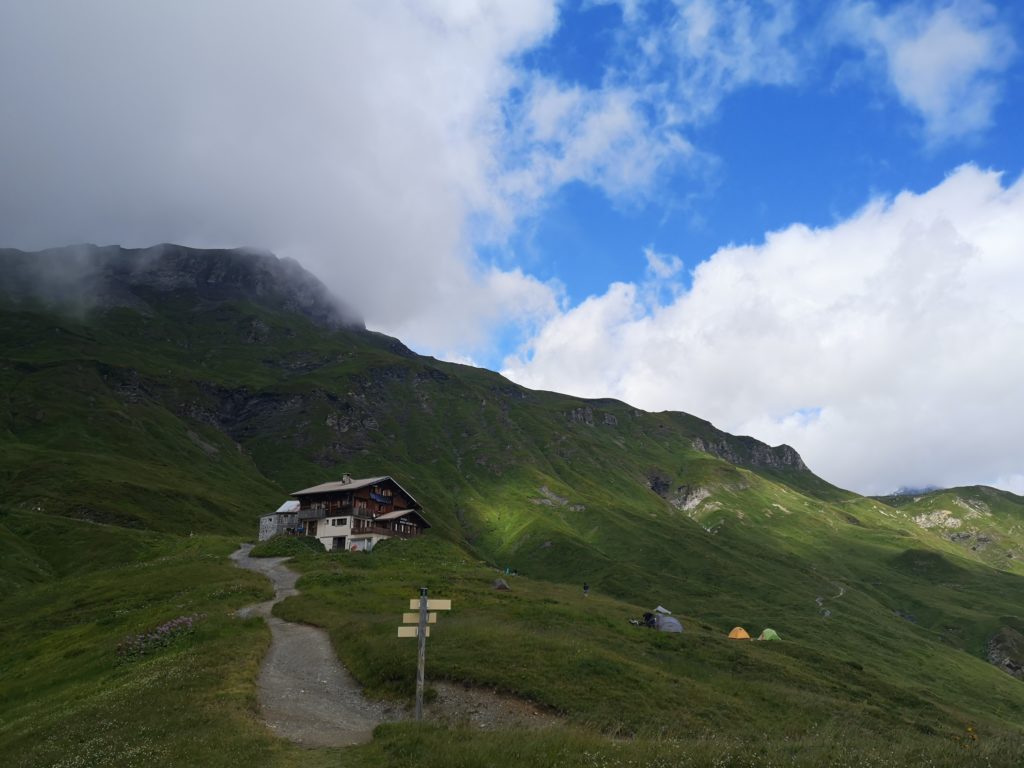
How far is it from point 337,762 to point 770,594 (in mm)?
183507

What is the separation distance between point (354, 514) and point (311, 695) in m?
79.9

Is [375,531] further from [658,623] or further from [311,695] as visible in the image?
[311,695]

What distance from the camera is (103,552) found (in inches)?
3688

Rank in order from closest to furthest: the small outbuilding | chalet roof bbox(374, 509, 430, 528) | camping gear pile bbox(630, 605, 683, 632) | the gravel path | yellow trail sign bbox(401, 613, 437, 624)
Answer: the gravel path → yellow trail sign bbox(401, 613, 437, 624) → camping gear pile bbox(630, 605, 683, 632) → chalet roof bbox(374, 509, 430, 528) → the small outbuilding

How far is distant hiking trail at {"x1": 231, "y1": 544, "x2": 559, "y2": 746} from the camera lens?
2669cm

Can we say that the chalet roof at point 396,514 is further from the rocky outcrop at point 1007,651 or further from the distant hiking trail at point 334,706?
the rocky outcrop at point 1007,651

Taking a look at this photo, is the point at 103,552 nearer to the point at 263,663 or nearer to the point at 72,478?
the point at 72,478

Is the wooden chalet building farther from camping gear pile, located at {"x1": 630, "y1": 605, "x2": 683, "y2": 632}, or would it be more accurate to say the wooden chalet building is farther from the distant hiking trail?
the distant hiking trail

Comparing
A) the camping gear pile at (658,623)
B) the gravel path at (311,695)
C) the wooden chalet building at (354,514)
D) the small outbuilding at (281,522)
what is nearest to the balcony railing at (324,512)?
the wooden chalet building at (354,514)

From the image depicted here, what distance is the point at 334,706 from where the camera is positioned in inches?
1211

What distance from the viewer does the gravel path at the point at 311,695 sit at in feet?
86.4

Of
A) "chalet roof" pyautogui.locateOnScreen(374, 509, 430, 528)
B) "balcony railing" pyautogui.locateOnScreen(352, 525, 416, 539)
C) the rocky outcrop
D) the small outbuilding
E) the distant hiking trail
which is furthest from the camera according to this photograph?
the rocky outcrop

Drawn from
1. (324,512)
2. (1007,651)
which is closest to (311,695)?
(324,512)

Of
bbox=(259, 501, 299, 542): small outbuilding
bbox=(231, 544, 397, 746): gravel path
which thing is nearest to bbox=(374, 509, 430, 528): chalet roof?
bbox=(259, 501, 299, 542): small outbuilding
